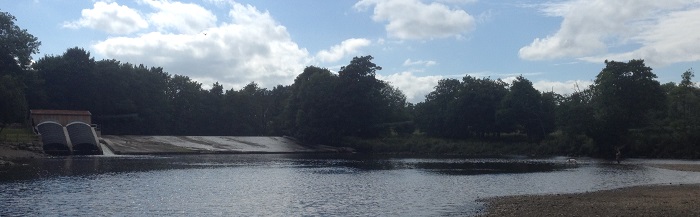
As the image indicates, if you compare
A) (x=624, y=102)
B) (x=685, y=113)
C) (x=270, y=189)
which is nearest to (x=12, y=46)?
(x=270, y=189)

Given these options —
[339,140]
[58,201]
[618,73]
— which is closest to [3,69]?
[339,140]

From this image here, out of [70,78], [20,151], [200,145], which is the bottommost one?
[20,151]

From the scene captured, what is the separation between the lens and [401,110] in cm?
13238

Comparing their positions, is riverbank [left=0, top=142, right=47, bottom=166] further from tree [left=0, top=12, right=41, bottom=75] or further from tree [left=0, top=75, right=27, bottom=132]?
tree [left=0, top=12, right=41, bottom=75]

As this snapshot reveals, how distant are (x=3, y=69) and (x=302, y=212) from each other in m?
70.9

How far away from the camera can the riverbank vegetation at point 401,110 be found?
85625 millimetres

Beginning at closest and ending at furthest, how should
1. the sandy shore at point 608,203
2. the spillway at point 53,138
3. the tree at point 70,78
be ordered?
the sandy shore at point 608,203
the spillway at point 53,138
the tree at point 70,78

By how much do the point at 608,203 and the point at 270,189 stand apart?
18.7 meters

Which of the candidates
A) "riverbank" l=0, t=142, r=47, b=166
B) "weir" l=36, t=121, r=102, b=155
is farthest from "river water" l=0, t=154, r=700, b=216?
"weir" l=36, t=121, r=102, b=155

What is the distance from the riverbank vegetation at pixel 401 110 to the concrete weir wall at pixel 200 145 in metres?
5.31

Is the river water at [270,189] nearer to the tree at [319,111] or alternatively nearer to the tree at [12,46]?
the tree at [12,46]

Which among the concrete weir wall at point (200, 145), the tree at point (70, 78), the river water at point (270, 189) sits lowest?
the river water at point (270, 189)

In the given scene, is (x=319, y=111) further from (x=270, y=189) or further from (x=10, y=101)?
(x=270, y=189)

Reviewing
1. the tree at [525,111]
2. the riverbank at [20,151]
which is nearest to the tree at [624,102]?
the tree at [525,111]
